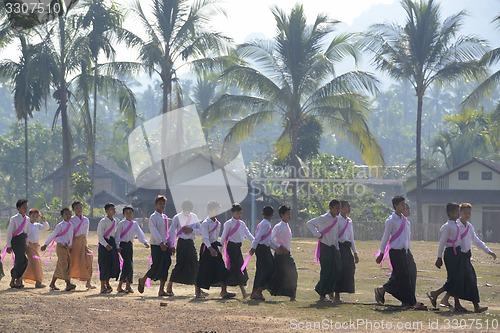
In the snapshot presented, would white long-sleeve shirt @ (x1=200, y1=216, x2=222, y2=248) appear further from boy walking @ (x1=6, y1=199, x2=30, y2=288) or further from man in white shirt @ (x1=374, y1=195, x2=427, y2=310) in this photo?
boy walking @ (x1=6, y1=199, x2=30, y2=288)

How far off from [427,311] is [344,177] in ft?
122

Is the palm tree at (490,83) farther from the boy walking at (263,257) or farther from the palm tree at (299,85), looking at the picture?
the boy walking at (263,257)

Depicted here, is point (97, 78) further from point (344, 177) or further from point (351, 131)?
point (344, 177)

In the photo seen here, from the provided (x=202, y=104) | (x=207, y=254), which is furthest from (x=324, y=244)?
(x=202, y=104)

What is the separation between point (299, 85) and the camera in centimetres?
4272

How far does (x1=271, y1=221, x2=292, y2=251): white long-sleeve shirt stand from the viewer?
610 inches

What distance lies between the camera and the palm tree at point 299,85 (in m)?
42.0

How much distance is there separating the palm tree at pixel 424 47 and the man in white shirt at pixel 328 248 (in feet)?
98.5

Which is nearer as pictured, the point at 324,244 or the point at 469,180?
the point at 324,244

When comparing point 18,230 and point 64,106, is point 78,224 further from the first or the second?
point 64,106

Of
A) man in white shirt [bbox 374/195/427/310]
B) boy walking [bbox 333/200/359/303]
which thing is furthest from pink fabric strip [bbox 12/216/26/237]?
man in white shirt [bbox 374/195/427/310]

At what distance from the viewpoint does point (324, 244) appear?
15.1 m

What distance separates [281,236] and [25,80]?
87.3 feet

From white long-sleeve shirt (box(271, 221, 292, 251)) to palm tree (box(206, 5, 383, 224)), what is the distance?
26.4 metres
